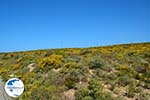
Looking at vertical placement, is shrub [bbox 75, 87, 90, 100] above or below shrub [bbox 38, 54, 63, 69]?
below

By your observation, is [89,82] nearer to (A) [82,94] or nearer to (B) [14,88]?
(A) [82,94]

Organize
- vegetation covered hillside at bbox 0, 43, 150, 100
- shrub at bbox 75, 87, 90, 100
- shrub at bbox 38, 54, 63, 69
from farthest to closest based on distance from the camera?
1. shrub at bbox 38, 54, 63, 69
2. vegetation covered hillside at bbox 0, 43, 150, 100
3. shrub at bbox 75, 87, 90, 100

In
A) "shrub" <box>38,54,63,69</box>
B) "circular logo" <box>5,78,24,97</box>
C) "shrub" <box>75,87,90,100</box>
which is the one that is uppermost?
"shrub" <box>38,54,63,69</box>

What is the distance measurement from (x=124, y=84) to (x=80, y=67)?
343 cm

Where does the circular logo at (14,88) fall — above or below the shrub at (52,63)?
below

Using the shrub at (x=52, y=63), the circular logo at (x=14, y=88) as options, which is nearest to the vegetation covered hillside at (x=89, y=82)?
the shrub at (x=52, y=63)

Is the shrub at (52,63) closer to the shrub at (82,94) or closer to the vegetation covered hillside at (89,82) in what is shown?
the vegetation covered hillside at (89,82)

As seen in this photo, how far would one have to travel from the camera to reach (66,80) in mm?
17078

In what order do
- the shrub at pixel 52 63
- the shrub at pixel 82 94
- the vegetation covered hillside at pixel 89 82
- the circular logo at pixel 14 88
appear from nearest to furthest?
the circular logo at pixel 14 88 → the shrub at pixel 82 94 → the vegetation covered hillside at pixel 89 82 → the shrub at pixel 52 63

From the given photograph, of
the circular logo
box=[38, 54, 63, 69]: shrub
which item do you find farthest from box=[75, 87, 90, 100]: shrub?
box=[38, 54, 63, 69]: shrub

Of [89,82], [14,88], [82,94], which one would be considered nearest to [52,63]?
[89,82]

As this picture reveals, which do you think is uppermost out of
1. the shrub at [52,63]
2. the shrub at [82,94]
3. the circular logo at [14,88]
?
the shrub at [52,63]

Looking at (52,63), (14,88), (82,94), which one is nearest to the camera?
(14,88)

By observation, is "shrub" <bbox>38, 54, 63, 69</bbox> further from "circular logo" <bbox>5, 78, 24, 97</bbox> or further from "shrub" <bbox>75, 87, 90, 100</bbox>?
"circular logo" <bbox>5, 78, 24, 97</bbox>
